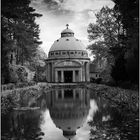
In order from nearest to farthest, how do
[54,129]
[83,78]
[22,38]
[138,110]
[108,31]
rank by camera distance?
[54,129] → [138,110] → [22,38] → [108,31] → [83,78]

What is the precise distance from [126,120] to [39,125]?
4.22 metres

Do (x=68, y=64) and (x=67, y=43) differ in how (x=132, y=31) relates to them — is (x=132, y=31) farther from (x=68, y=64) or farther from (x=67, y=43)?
(x=67, y=43)

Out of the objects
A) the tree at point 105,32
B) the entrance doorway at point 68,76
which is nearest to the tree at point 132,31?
the tree at point 105,32

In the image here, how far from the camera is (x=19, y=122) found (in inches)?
498

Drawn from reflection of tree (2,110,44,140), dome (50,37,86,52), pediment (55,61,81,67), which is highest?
dome (50,37,86,52)

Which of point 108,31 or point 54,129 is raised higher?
point 108,31

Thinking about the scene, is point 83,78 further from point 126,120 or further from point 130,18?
point 126,120

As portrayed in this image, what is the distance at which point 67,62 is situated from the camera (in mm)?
95312

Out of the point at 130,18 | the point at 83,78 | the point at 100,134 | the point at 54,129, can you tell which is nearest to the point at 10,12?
the point at 130,18

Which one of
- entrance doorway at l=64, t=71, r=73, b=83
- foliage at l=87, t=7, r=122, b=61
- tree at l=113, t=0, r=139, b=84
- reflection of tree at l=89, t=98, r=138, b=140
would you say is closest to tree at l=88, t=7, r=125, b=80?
foliage at l=87, t=7, r=122, b=61

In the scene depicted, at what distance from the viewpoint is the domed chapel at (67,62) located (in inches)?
3762

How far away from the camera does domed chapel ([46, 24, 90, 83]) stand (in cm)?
9556

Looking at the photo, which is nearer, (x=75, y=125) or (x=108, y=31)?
(x=75, y=125)

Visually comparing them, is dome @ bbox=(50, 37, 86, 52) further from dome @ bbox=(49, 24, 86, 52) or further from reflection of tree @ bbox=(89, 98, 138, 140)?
reflection of tree @ bbox=(89, 98, 138, 140)
